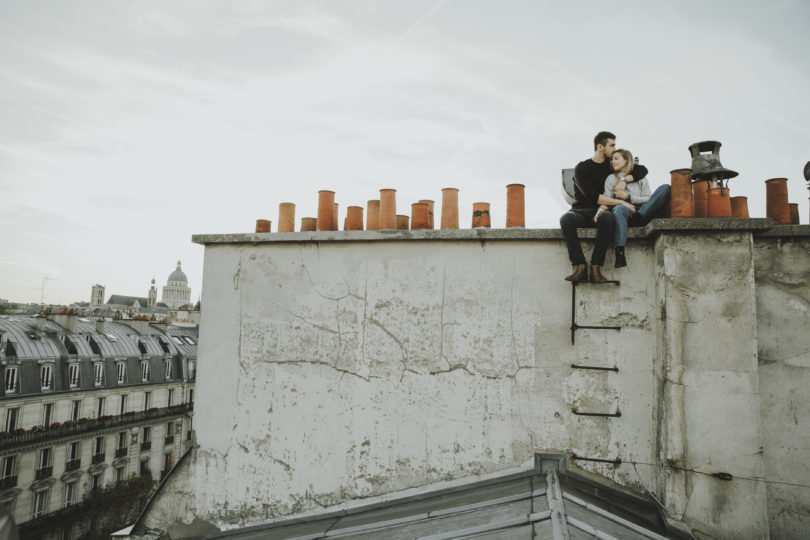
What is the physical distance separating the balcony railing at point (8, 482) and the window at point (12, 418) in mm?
2225

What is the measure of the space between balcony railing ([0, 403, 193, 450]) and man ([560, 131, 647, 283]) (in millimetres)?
28829

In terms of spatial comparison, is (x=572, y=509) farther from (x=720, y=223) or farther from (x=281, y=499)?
(x=281, y=499)

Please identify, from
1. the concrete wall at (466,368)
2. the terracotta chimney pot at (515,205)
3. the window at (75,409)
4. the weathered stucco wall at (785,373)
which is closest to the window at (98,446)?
the window at (75,409)

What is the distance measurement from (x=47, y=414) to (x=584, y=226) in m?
30.2

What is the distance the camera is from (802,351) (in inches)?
129

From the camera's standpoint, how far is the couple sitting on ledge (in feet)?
11.3

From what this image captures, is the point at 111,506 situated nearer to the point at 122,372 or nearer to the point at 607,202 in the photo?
the point at 122,372

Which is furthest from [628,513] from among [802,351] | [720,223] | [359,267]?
[359,267]

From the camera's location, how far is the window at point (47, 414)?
2359 centimetres

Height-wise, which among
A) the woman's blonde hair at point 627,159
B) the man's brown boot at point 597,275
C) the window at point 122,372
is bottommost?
the window at point 122,372

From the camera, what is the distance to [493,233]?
378cm

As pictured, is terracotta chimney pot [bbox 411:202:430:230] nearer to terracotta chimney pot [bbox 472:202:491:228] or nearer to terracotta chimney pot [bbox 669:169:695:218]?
terracotta chimney pot [bbox 472:202:491:228]

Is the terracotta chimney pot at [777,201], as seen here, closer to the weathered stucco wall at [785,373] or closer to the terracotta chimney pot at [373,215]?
the weathered stucco wall at [785,373]

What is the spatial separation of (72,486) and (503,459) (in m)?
30.5
